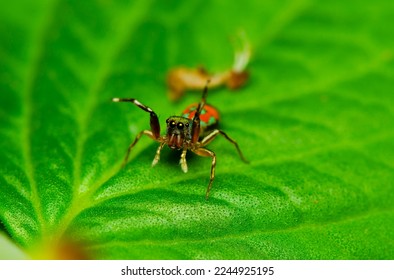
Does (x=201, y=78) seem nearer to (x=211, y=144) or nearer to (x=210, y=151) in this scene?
(x=211, y=144)

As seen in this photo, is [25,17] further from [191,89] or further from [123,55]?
[191,89]

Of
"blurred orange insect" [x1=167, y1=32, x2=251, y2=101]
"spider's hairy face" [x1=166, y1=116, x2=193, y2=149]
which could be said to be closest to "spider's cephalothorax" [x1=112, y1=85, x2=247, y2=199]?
"spider's hairy face" [x1=166, y1=116, x2=193, y2=149]

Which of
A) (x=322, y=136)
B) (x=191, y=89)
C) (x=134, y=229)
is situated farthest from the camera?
(x=191, y=89)

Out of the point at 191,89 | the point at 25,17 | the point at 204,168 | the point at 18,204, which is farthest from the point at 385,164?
the point at 25,17

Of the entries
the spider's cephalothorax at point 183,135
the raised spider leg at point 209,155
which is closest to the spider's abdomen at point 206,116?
the spider's cephalothorax at point 183,135

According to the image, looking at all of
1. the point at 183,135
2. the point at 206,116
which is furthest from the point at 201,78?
the point at 183,135
